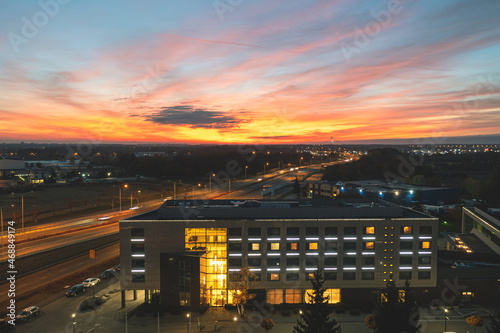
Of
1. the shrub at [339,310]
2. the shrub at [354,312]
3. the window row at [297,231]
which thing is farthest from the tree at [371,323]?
the window row at [297,231]

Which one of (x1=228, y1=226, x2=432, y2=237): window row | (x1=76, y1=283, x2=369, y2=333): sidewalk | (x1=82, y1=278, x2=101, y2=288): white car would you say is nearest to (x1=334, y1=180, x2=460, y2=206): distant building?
(x1=228, y1=226, x2=432, y2=237): window row

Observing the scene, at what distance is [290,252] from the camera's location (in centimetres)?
2877

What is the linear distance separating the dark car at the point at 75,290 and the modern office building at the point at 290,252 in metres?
5.90

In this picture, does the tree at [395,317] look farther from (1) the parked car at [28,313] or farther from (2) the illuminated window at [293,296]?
(1) the parked car at [28,313]

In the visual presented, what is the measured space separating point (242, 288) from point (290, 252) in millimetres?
5415

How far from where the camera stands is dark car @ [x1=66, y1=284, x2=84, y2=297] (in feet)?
96.2

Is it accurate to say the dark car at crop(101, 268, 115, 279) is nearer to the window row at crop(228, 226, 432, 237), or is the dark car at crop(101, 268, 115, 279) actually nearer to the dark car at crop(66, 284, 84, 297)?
the dark car at crop(66, 284, 84, 297)

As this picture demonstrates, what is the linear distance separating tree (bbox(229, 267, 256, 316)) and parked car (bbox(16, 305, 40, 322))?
16.1 meters

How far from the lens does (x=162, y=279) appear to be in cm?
2792

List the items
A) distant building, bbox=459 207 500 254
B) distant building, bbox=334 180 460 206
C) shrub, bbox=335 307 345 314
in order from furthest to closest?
distant building, bbox=334 180 460 206
distant building, bbox=459 207 500 254
shrub, bbox=335 307 345 314

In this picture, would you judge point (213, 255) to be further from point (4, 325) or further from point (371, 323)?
point (4, 325)

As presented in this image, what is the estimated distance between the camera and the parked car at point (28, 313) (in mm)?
24681

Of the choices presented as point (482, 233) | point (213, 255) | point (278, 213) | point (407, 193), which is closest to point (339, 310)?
point (278, 213)

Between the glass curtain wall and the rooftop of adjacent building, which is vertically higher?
the rooftop of adjacent building
